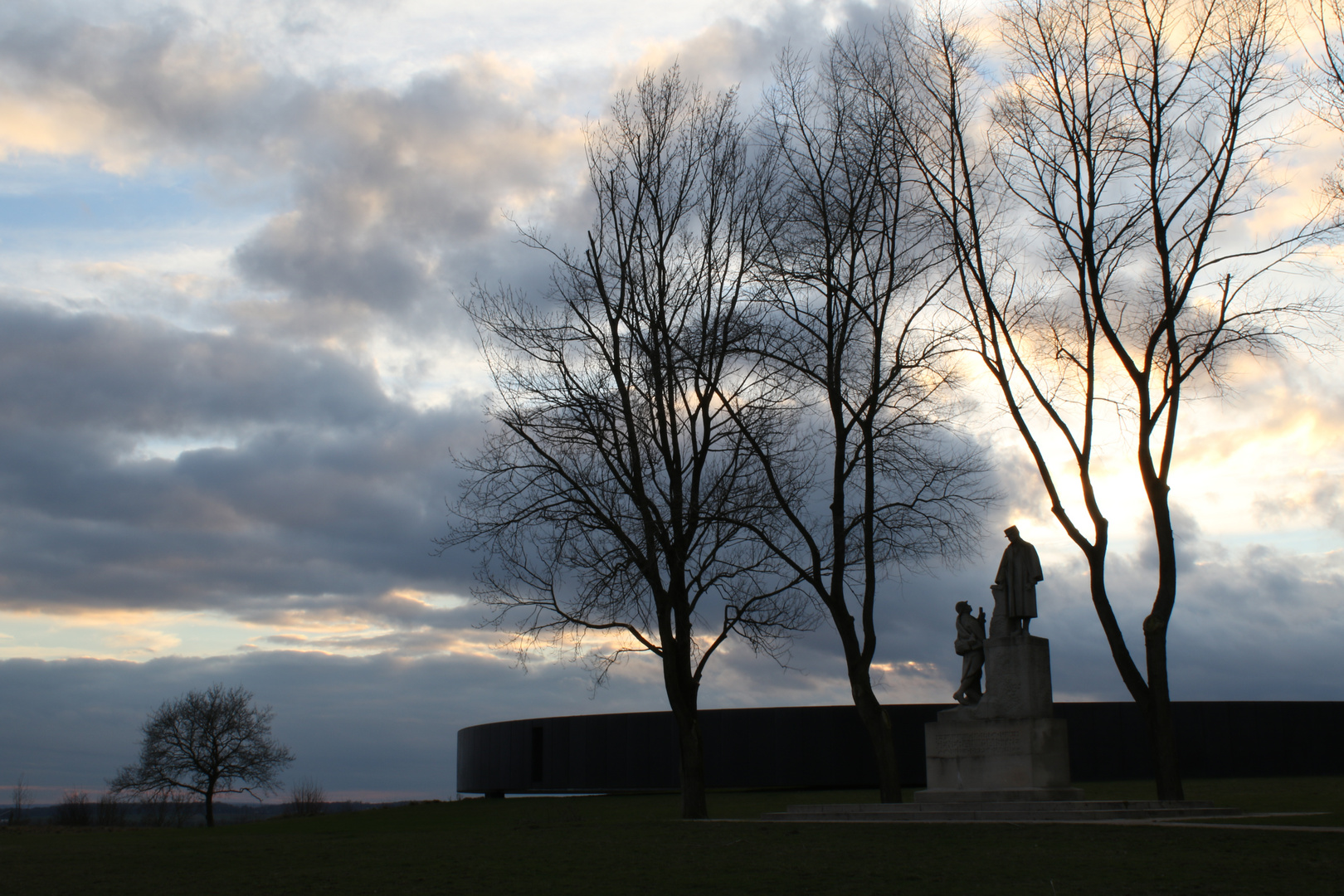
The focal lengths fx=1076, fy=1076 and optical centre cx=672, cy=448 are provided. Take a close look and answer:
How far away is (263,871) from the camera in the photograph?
11531 mm

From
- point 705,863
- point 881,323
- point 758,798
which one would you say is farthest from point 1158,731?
point 758,798

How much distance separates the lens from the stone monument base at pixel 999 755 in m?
15.8

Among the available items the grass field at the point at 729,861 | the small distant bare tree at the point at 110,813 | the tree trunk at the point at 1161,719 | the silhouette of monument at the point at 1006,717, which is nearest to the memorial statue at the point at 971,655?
the silhouette of monument at the point at 1006,717

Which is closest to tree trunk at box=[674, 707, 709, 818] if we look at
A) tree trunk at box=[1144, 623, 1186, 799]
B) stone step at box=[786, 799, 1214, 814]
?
stone step at box=[786, 799, 1214, 814]

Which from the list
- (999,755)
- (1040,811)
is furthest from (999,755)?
(1040,811)

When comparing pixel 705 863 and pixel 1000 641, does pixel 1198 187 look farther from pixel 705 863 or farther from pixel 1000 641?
pixel 705 863

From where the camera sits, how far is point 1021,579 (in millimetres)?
16953

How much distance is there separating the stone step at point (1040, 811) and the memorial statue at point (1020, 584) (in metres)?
2.94

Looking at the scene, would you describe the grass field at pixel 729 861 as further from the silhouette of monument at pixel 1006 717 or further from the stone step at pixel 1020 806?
the silhouette of monument at pixel 1006 717

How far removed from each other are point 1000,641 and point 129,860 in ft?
41.1

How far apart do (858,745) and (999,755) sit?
575 inches

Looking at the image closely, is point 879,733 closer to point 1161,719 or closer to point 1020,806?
point 1020,806

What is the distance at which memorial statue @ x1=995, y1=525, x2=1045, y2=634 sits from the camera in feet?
55.4

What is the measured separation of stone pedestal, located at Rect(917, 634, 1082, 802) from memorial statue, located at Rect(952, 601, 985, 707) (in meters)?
0.25
